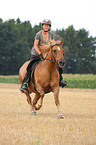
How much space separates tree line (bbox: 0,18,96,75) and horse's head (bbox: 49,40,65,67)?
6925cm

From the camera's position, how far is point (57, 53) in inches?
355

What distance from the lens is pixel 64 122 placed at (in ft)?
28.4

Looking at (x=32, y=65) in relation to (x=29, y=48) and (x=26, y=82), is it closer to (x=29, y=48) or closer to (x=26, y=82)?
(x=26, y=82)

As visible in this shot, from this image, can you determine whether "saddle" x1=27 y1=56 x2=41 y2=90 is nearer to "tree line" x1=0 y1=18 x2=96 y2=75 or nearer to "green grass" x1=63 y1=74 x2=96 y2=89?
"green grass" x1=63 y1=74 x2=96 y2=89

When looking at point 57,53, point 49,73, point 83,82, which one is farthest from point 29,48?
point 57,53

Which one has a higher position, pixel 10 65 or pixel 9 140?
pixel 9 140

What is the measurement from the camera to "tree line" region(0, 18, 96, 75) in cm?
8131

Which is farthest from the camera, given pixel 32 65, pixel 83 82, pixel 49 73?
pixel 83 82

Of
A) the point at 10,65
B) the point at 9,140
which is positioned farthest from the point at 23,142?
the point at 10,65

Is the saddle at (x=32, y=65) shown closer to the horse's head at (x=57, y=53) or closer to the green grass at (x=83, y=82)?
the horse's head at (x=57, y=53)

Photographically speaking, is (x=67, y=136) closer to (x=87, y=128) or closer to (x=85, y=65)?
(x=87, y=128)

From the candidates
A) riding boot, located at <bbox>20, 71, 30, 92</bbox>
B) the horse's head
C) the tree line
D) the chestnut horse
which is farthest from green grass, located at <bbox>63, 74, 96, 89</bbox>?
the tree line

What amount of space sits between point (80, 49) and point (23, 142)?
104m

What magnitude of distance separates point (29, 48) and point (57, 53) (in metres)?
82.8
